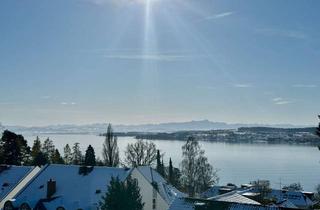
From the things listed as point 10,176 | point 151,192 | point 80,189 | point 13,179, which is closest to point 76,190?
point 80,189

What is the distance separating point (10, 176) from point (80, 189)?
9.86m

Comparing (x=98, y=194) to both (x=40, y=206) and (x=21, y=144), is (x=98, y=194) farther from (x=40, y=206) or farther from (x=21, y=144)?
(x=21, y=144)

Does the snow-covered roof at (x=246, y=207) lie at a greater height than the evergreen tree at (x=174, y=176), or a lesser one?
greater

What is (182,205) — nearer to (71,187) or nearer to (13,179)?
(71,187)

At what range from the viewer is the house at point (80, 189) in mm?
31469

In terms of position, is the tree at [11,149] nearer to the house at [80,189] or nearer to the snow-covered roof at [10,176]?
the snow-covered roof at [10,176]

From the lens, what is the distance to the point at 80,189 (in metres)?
32.5

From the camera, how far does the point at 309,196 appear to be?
48.8m

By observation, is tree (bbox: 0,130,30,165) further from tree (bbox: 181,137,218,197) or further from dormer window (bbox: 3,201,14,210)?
dormer window (bbox: 3,201,14,210)

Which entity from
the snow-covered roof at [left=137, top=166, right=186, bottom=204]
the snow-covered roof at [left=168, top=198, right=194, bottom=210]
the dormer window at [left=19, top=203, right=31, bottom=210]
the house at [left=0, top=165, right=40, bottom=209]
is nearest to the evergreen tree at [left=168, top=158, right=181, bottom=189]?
the snow-covered roof at [left=137, top=166, right=186, bottom=204]

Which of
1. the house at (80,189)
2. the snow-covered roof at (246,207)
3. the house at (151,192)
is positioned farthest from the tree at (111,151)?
the snow-covered roof at (246,207)

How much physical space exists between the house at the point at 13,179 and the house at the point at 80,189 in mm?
1641

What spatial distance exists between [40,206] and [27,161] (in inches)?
1076

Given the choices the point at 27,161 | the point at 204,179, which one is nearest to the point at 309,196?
the point at 204,179
